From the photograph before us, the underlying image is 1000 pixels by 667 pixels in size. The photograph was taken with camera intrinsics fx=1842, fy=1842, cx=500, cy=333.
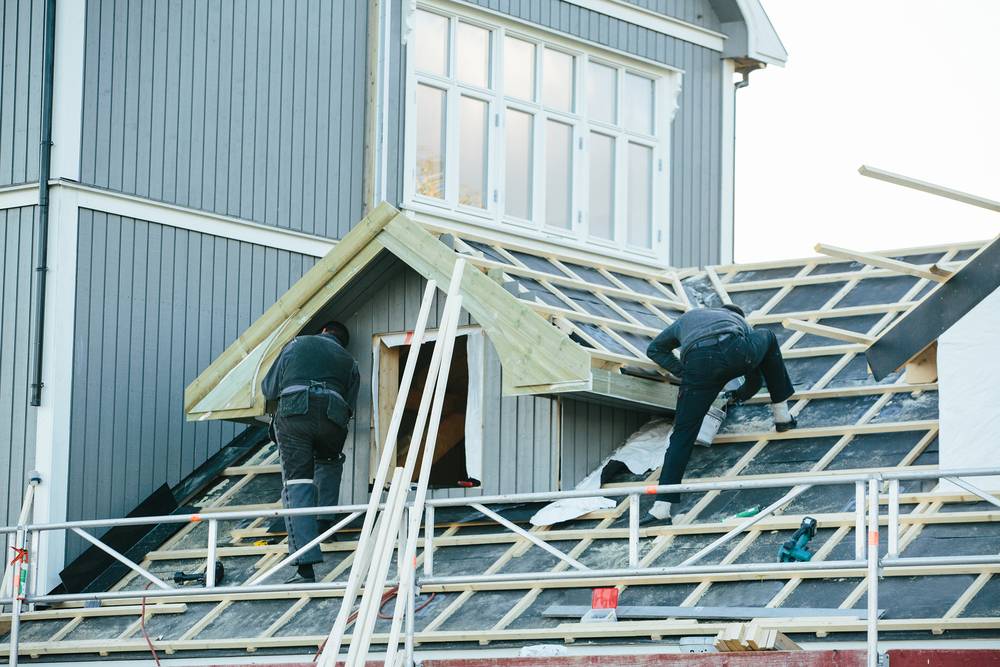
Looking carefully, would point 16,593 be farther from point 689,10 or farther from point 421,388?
point 689,10

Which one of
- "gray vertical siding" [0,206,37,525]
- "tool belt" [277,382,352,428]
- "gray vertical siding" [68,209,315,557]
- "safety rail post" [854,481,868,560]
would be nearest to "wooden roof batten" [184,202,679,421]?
"tool belt" [277,382,352,428]

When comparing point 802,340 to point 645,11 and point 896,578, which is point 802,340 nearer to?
point 896,578

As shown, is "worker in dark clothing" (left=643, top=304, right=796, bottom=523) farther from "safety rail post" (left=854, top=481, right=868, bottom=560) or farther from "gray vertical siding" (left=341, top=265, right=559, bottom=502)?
"safety rail post" (left=854, top=481, right=868, bottom=560)

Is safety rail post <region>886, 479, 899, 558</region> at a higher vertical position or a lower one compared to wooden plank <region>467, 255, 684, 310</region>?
lower

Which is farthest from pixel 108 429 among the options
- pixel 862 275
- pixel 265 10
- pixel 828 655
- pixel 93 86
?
pixel 828 655

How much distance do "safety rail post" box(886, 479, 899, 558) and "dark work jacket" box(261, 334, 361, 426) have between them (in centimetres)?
494

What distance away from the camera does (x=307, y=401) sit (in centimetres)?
1436

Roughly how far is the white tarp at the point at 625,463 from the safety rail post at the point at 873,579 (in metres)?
3.18

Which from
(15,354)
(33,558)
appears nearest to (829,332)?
(33,558)

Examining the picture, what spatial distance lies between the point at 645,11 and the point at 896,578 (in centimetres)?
1080

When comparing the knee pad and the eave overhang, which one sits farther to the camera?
the knee pad

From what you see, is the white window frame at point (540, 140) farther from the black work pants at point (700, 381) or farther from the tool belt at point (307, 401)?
the black work pants at point (700, 381)

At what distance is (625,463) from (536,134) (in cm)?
648

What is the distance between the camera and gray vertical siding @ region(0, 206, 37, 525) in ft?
54.1
